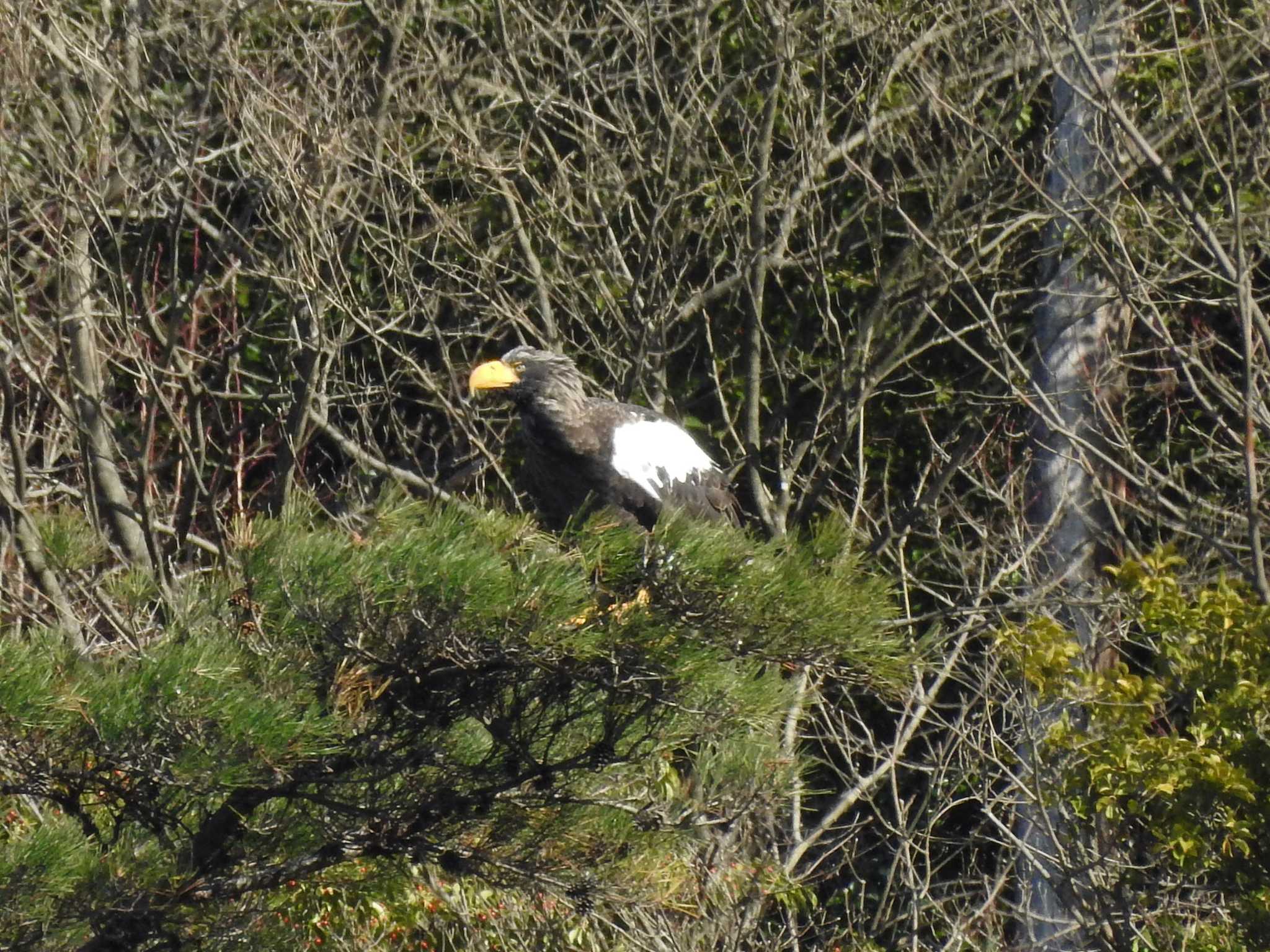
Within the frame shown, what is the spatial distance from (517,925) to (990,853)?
117 inches

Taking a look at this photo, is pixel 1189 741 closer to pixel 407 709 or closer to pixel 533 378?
pixel 407 709

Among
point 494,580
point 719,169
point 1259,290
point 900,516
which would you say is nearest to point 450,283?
point 719,169

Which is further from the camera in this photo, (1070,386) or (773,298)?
(773,298)

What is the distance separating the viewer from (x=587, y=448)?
5039mm

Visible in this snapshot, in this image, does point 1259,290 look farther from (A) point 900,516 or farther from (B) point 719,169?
(B) point 719,169

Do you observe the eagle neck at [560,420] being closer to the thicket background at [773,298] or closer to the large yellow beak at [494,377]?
the large yellow beak at [494,377]

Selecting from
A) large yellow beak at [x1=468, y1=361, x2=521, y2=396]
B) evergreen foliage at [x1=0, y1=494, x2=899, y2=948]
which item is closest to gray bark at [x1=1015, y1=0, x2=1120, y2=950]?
large yellow beak at [x1=468, y1=361, x2=521, y2=396]

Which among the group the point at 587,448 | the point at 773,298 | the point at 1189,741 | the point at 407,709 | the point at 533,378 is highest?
the point at 407,709

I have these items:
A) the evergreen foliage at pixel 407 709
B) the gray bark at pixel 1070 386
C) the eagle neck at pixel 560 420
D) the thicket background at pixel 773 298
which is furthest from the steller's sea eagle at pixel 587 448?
the evergreen foliage at pixel 407 709

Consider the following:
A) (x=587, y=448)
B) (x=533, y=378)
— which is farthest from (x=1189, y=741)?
(x=533, y=378)

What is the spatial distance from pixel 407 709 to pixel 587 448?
6.66 ft

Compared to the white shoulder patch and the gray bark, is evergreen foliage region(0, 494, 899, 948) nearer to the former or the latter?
the white shoulder patch

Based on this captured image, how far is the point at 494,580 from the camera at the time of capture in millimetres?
2855

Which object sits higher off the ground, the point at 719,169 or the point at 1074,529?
the point at 719,169
